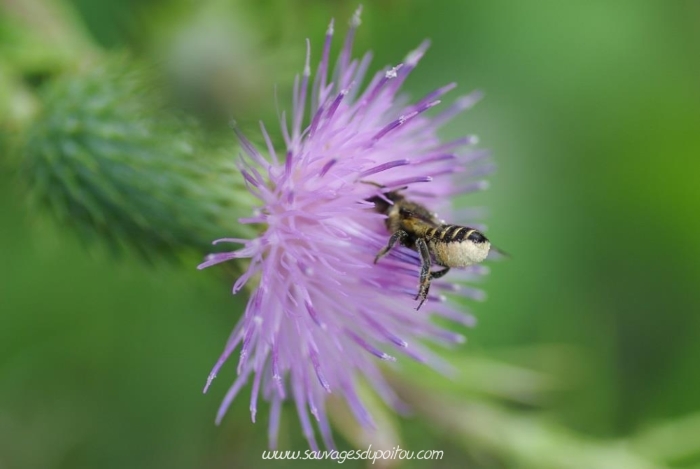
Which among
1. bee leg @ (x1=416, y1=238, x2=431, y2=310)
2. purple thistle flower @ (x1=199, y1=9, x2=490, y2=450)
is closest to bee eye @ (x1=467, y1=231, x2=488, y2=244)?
bee leg @ (x1=416, y1=238, x2=431, y2=310)

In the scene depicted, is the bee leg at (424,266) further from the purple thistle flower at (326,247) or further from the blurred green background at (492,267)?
the blurred green background at (492,267)

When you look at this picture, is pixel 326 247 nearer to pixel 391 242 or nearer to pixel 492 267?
pixel 391 242

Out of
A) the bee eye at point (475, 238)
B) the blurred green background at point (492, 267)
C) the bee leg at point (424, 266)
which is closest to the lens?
the bee eye at point (475, 238)

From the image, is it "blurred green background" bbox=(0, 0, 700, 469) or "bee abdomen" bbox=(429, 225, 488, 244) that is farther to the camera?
"blurred green background" bbox=(0, 0, 700, 469)

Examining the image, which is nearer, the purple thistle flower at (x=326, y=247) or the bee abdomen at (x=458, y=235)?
the bee abdomen at (x=458, y=235)

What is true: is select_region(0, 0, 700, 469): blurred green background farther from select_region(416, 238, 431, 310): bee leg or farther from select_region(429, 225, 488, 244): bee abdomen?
select_region(429, 225, 488, 244): bee abdomen

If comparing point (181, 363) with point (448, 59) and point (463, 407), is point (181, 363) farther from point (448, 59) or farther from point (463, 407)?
point (448, 59)

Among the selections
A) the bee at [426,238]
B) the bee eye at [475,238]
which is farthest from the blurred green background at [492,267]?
the bee eye at [475,238]

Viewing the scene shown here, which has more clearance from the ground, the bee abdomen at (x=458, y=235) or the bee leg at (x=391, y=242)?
the bee abdomen at (x=458, y=235)
